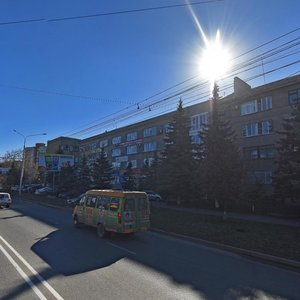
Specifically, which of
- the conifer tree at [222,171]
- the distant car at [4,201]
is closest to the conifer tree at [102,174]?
the distant car at [4,201]

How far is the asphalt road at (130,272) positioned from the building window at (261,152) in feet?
82.3

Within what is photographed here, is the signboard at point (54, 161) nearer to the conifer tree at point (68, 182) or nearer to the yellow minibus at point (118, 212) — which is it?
the conifer tree at point (68, 182)

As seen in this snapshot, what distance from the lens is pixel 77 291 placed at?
6488mm

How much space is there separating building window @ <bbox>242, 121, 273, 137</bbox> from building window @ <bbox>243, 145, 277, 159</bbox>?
1624 mm

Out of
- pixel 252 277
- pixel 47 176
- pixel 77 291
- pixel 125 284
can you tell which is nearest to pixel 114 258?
pixel 125 284

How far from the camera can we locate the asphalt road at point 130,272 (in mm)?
6570

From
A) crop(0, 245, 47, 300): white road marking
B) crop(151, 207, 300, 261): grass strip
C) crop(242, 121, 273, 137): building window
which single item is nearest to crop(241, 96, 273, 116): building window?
crop(242, 121, 273, 137): building window

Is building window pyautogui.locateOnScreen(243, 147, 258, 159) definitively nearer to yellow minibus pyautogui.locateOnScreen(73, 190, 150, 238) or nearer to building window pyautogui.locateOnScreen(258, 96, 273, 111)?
building window pyautogui.locateOnScreen(258, 96, 273, 111)

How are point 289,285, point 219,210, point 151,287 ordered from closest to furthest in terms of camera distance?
point 151,287, point 289,285, point 219,210

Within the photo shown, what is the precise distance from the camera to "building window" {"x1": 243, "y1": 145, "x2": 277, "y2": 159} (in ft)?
114

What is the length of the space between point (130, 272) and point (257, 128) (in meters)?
31.5

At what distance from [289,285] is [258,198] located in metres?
21.9

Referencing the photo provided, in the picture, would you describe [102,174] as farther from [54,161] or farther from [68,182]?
[54,161]

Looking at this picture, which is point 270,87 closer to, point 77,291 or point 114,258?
point 114,258
